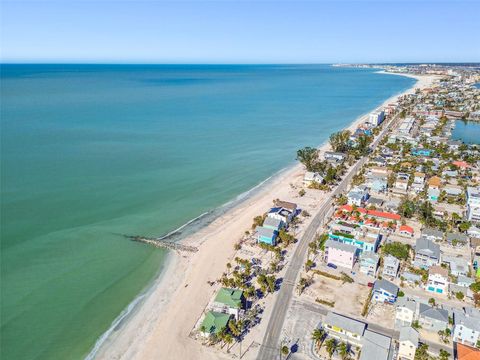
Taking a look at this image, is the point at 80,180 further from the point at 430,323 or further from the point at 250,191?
the point at 430,323

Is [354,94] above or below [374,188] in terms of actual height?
above

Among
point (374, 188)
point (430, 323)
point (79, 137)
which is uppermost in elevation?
point (79, 137)

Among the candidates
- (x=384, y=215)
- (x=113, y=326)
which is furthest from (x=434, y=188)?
(x=113, y=326)

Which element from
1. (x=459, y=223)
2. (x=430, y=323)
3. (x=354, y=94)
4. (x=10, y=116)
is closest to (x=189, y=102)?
(x=10, y=116)

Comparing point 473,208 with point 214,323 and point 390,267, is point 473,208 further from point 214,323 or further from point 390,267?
point 214,323

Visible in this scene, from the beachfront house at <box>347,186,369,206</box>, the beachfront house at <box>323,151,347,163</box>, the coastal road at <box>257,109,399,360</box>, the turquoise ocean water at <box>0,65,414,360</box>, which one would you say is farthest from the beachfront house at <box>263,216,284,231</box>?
the beachfront house at <box>323,151,347,163</box>

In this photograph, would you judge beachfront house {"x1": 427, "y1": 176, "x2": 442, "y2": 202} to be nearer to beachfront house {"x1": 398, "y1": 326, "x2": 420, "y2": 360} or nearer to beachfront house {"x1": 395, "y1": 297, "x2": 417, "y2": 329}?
beachfront house {"x1": 395, "y1": 297, "x2": 417, "y2": 329}

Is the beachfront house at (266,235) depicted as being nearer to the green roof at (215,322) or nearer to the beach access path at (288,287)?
the beach access path at (288,287)

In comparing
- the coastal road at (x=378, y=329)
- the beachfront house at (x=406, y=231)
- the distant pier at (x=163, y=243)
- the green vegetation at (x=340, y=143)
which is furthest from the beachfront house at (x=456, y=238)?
the green vegetation at (x=340, y=143)
